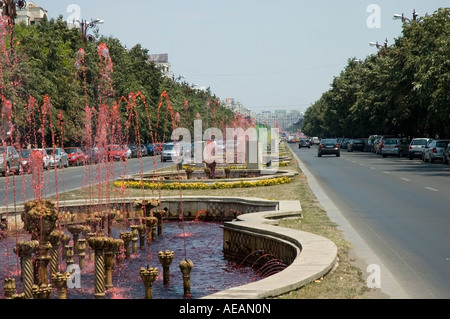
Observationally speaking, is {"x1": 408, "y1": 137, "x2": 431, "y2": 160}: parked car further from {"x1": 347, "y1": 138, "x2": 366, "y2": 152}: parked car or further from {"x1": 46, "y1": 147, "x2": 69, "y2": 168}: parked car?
{"x1": 347, "y1": 138, "x2": 366, "y2": 152}: parked car

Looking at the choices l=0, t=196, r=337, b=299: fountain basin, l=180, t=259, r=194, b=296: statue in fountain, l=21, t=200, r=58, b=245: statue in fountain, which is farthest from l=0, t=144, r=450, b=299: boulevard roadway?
l=21, t=200, r=58, b=245: statue in fountain

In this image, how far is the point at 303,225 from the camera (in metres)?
13.5

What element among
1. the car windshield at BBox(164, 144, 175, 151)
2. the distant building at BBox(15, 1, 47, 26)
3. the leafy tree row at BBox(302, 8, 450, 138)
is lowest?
the car windshield at BBox(164, 144, 175, 151)

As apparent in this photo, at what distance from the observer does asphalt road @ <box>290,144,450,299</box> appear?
8852mm

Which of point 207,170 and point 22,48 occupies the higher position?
point 22,48

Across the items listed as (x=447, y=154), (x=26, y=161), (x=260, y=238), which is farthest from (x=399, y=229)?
(x=26, y=161)

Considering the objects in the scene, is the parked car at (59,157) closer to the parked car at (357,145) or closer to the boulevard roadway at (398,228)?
the boulevard roadway at (398,228)

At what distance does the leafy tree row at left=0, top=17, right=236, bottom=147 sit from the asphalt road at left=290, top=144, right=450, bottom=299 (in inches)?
707

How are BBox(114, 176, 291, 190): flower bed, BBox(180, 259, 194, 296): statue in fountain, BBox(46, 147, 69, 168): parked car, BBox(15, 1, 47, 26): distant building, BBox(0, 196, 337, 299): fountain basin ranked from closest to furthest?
BBox(0, 196, 337, 299): fountain basin, BBox(180, 259, 194, 296): statue in fountain, BBox(114, 176, 291, 190): flower bed, BBox(46, 147, 69, 168): parked car, BBox(15, 1, 47, 26): distant building

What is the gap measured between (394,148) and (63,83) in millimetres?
27865

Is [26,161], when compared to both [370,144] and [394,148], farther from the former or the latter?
[370,144]
